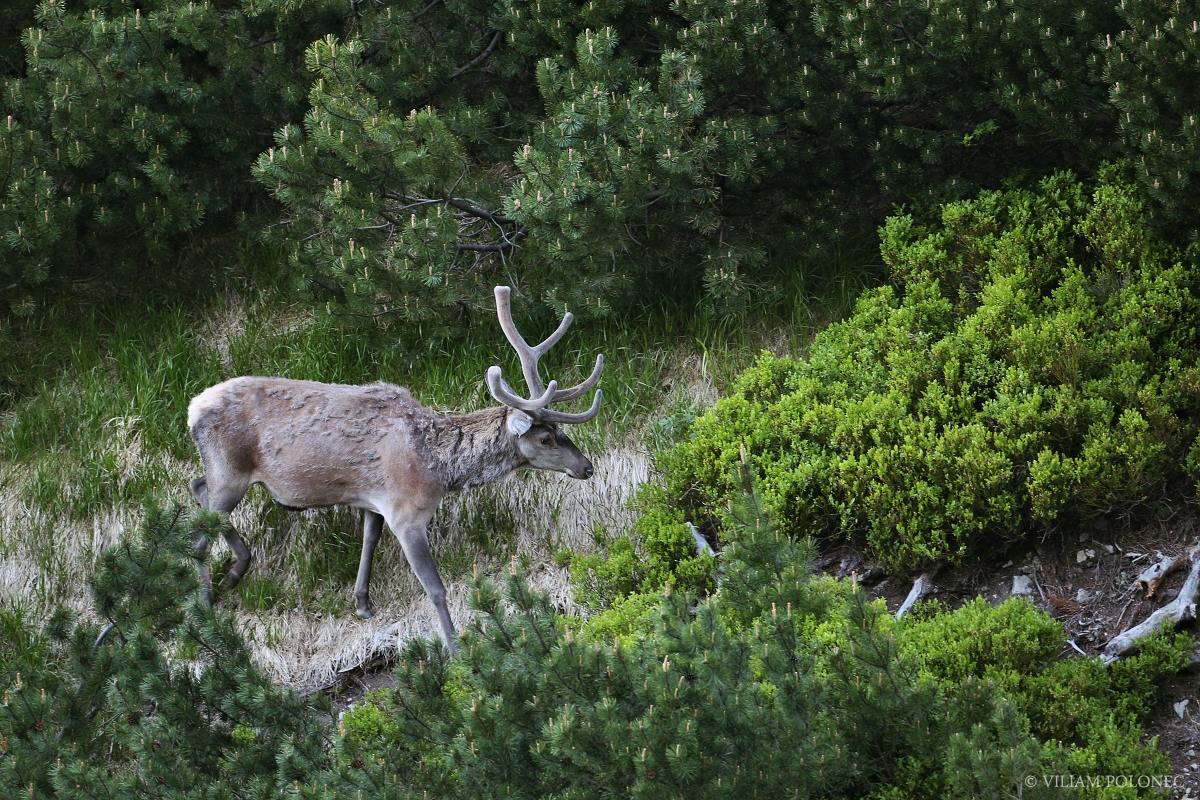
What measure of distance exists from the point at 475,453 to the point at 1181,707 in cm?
388

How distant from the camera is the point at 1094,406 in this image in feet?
23.2

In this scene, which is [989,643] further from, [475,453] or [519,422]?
[475,453]

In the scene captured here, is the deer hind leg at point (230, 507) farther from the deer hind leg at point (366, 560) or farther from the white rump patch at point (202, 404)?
the deer hind leg at point (366, 560)

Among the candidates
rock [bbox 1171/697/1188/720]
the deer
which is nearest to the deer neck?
the deer

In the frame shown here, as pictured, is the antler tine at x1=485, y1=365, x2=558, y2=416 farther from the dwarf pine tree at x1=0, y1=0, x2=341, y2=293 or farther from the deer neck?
the dwarf pine tree at x1=0, y1=0, x2=341, y2=293

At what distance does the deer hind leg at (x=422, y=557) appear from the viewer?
7500 millimetres

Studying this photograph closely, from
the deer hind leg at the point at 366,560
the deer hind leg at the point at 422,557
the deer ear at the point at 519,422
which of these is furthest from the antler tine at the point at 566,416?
the deer hind leg at the point at 366,560

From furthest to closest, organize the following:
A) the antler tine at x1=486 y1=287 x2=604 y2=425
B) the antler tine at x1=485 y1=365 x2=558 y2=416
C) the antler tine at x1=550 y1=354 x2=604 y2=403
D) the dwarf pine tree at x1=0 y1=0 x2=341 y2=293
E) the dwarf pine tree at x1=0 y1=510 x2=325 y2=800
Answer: the dwarf pine tree at x1=0 y1=0 x2=341 y2=293 < the antler tine at x1=550 y1=354 x2=604 y2=403 < the antler tine at x1=486 y1=287 x2=604 y2=425 < the antler tine at x1=485 y1=365 x2=558 y2=416 < the dwarf pine tree at x1=0 y1=510 x2=325 y2=800

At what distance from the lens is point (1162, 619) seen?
6359 millimetres

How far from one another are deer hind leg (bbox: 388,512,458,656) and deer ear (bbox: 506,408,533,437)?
70 centimetres

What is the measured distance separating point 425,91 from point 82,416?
3.33m

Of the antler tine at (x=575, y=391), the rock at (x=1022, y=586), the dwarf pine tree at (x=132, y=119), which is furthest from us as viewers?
the dwarf pine tree at (x=132, y=119)

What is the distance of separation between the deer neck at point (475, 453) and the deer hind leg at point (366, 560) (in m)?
0.71

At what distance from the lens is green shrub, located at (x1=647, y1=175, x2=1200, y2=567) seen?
7051mm
